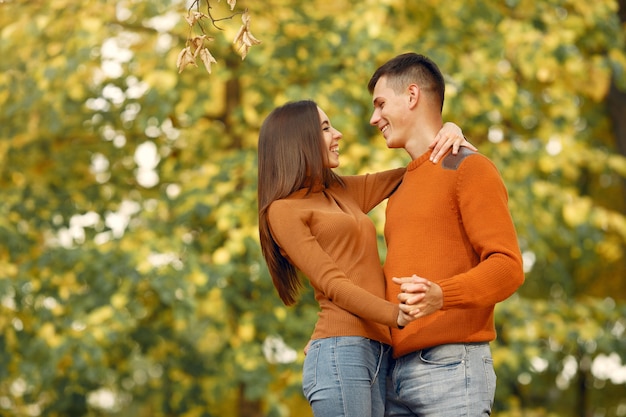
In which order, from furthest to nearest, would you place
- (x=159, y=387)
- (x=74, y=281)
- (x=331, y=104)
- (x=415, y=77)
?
1. (x=159, y=387)
2. (x=74, y=281)
3. (x=331, y=104)
4. (x=415, y=77)

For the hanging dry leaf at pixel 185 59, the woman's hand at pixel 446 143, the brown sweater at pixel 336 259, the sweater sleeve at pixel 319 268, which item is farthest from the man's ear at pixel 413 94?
the hanging dry leaf at pixel 185 59

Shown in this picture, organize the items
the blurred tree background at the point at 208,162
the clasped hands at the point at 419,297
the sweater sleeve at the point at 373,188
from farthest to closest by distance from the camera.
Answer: the blurred tree background at the point at 208,162 → the sweater sleeve at the point at 373,188 → the clasped hands at the point at 419,297

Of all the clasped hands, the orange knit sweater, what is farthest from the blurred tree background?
the clasped hands

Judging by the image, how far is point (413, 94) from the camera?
343cm

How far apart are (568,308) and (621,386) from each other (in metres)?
6.34

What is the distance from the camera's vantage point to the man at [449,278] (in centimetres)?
291

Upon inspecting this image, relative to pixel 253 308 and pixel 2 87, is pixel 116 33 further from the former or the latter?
pixel 253 308

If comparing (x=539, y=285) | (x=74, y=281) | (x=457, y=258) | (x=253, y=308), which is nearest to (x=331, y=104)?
(x=253, y=308)

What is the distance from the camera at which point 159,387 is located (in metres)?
8.84

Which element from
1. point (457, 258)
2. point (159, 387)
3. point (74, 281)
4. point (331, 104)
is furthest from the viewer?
point (159, 387)

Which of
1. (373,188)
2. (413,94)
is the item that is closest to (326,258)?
(373,188)

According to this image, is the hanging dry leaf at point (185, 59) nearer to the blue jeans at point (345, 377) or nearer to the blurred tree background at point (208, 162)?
the blue jeans at point (345, 377)

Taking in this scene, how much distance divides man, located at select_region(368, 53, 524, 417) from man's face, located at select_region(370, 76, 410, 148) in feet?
0.55

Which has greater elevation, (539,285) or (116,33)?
(116,33)
